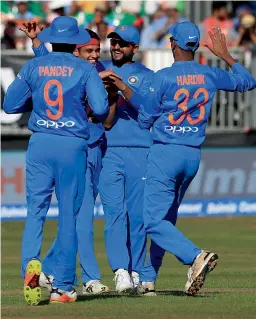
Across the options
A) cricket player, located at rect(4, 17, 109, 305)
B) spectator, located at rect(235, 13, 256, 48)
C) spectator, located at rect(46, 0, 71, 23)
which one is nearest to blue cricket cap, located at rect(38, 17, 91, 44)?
cricket player, located at rect(4, 17, 109, 305)

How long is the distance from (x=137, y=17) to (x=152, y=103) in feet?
40.9

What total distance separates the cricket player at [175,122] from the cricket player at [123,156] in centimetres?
69

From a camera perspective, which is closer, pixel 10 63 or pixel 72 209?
pixel 72 209

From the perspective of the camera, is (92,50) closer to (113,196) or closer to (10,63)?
(113,196)

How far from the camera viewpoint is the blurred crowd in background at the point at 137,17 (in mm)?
22109

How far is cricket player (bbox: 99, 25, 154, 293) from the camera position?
11477mm

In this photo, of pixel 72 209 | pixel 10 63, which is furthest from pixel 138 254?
pixel 10 63

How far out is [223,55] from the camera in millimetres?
10984

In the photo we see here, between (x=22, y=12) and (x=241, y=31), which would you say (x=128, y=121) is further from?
(x=22, y=12)

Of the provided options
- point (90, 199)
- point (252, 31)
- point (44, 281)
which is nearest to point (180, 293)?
point (90, 199)

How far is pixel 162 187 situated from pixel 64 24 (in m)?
1.70

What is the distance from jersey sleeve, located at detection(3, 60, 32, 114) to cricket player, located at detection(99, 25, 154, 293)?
1.43 m

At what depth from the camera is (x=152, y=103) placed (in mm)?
10789

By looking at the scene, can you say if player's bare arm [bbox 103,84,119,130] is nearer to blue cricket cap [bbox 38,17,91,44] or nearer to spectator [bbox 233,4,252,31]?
blue cricket cap [bbox 38,17,91,44]
